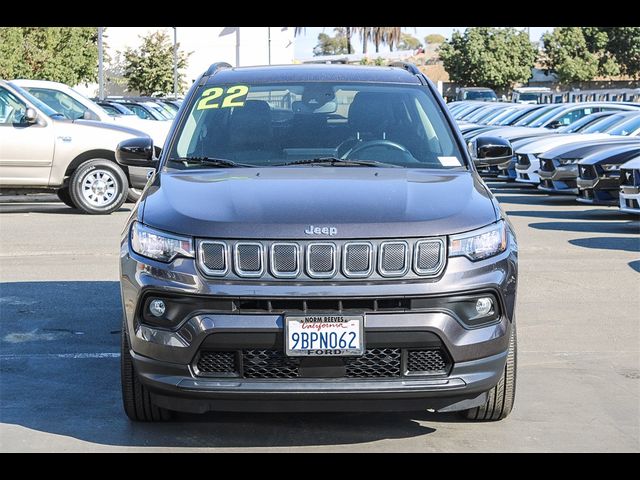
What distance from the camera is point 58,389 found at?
658 centimetres

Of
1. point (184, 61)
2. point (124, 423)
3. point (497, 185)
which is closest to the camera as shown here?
point (124, 423)

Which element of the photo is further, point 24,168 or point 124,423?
point 24,168

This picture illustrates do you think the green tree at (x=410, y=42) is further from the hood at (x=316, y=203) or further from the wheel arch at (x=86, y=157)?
the hood at (x=316, y=203)

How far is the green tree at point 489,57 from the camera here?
79.6 meters

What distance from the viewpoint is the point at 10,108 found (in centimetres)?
1658

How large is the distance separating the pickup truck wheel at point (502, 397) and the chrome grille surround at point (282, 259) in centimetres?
112

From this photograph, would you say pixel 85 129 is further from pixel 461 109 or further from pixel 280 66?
pixel 461 109

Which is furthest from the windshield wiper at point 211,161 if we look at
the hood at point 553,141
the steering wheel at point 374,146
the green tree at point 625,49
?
the green tree at point 625,49

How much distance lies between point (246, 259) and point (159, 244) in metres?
0.43

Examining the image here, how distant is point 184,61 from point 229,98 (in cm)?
5981

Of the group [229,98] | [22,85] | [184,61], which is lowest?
[184,61]

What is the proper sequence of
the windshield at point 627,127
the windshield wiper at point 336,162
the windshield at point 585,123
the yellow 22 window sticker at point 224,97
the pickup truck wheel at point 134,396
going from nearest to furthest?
the pickup truck wheel at point 134,396, the windshield wiper at point 336,162, the yellow 22 window sticker at point 224,97, the windshield at point 627,127, the windshield at point 585,123

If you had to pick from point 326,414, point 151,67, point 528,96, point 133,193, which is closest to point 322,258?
point 326,414
